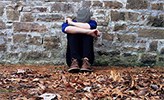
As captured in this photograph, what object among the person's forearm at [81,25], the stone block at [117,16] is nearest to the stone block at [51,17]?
the person's forearm at [81,25]

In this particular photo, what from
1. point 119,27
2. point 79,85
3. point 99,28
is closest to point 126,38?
point 119,27

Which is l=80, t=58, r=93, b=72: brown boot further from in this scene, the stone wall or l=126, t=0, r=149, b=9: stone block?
l=126, t=0, r=149, b=9: stone block

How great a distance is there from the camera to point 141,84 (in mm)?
4543

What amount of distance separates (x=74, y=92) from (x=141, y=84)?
817 millimetres

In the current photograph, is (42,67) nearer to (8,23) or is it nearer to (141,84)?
(8,23)

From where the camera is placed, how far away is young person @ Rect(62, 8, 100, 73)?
551 centimetres

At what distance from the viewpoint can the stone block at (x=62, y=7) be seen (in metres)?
6.02

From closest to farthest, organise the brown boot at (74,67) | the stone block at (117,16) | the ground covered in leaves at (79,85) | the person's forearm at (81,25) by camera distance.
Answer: the ground covered in leaves at (79,85), the brown boot at (74,67), the person's forearm at (81,25), the stone block at (117,16)

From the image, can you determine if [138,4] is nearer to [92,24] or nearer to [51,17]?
[92,24]

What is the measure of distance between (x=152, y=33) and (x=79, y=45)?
1.19 m

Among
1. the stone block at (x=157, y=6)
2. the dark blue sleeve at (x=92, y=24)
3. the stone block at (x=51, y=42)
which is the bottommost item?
the stone block at (x=51, y=42)

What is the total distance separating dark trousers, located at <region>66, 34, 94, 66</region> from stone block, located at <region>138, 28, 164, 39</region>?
0.89 m

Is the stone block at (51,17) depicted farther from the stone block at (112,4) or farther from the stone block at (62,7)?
the stone block at (112,4)

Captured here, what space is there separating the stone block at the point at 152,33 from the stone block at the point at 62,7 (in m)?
1.12
